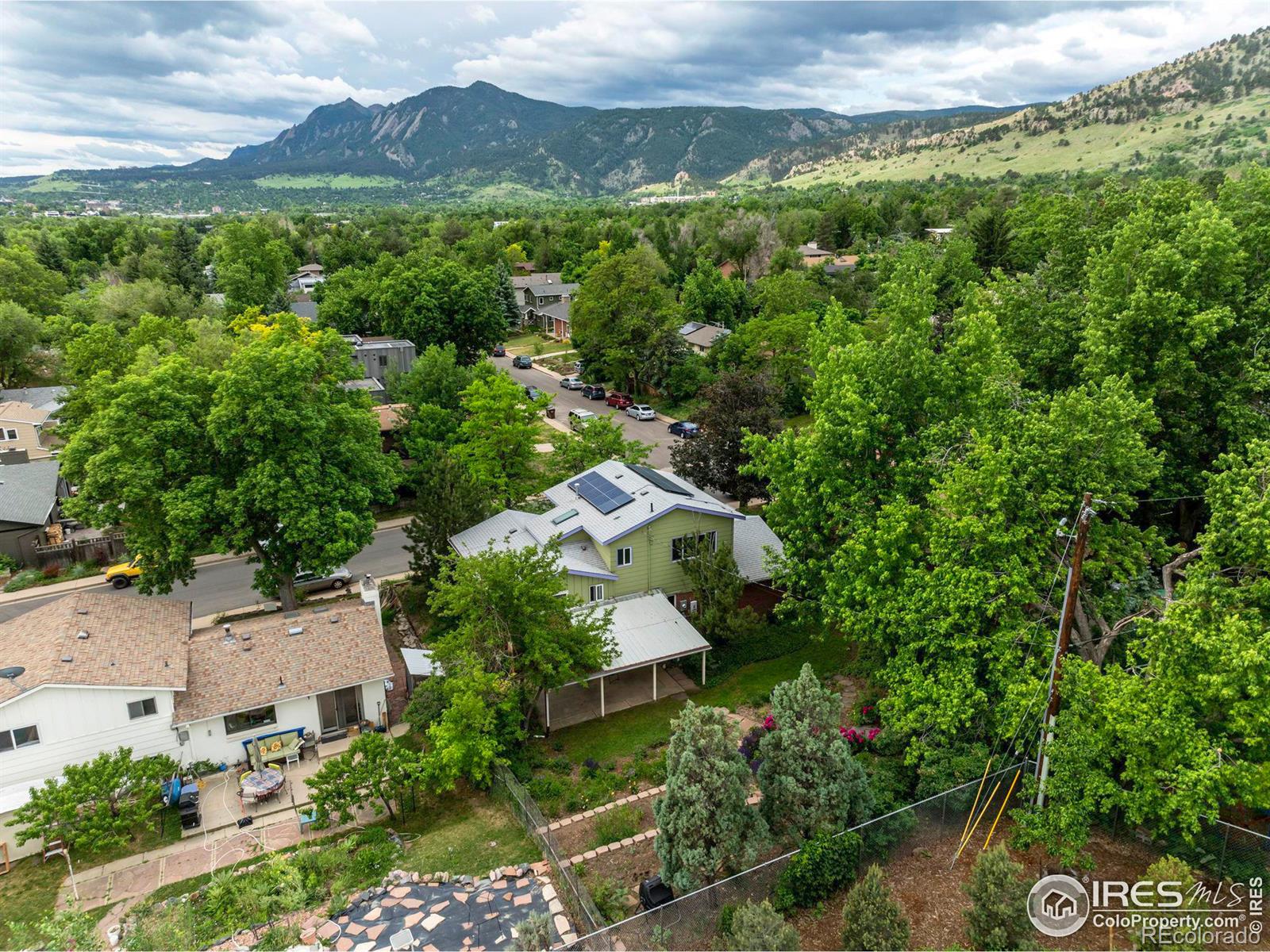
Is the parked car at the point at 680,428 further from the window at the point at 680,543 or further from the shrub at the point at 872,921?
the shrub at the point at 872,921

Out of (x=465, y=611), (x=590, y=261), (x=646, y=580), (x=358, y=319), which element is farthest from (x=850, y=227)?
(x=465, y=611)

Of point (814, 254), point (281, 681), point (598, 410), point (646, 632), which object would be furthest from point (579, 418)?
point (814, 254)

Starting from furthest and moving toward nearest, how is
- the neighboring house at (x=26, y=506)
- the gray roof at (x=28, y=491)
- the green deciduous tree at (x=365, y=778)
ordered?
the gray roof at (x=28, y=491)
the neighboring house at (x=26, y=506)
the green deciduous tree at (x=365, y=778)

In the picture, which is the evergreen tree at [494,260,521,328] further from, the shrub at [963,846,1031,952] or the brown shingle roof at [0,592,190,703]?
the shrub at [963,846,1031,952]

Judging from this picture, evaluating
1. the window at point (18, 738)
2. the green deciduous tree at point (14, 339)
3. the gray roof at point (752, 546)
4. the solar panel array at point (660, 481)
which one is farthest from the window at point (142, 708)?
the green deciduous tree at point (14, 339)

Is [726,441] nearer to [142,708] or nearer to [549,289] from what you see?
[142,708]

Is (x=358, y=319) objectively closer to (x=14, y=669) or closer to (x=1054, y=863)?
(x=14, y=669)

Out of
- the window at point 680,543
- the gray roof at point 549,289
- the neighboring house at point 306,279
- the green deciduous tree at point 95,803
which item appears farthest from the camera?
the neighboring house at point 306,279
